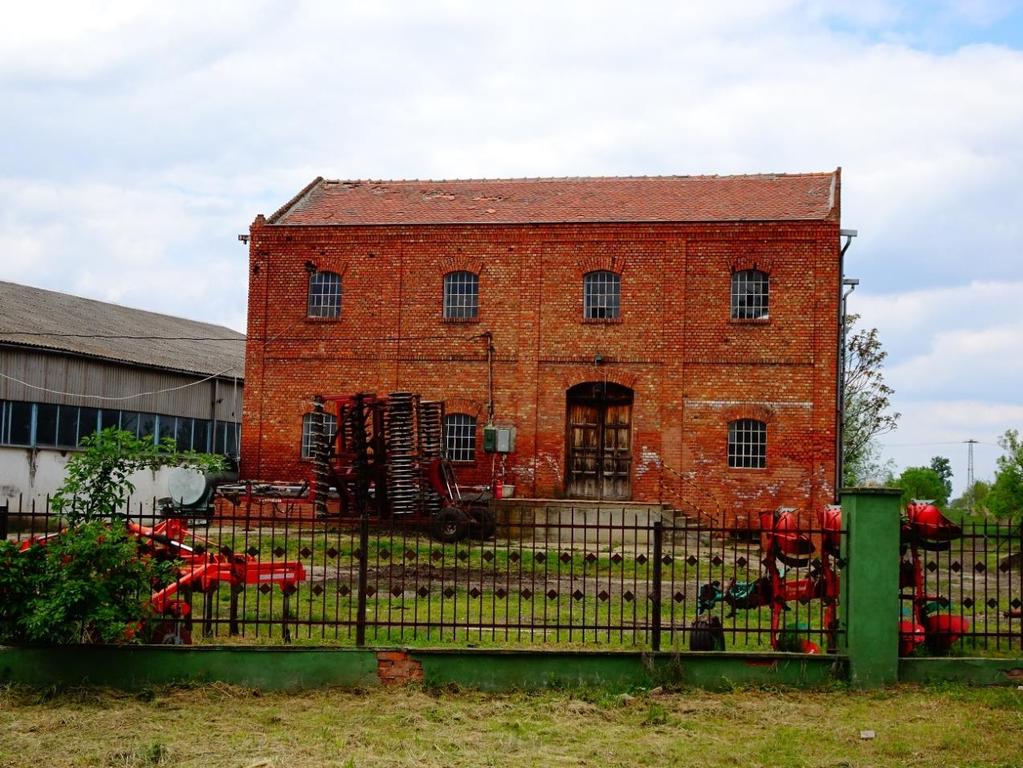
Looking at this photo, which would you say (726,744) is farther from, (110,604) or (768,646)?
(110,604)

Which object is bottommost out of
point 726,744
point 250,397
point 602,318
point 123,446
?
point 726,744

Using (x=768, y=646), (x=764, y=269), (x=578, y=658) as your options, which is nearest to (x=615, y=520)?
(x=764, y=269)

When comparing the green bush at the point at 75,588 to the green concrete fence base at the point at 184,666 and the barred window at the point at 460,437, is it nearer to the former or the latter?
the green concrete fence base at the point at 184,666

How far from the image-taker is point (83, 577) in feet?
30.0

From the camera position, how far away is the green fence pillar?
9.61 metres

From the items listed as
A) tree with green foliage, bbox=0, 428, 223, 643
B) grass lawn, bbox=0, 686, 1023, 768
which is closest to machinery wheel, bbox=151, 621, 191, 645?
tree with green foliage, bbox=0, 428, 223, 643

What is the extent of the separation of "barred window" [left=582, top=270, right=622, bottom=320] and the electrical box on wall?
3171 mm

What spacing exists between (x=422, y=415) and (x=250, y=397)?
4.76 meters

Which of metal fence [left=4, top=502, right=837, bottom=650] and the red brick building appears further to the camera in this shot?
the red brick building

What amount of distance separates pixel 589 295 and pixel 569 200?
9.83 ft

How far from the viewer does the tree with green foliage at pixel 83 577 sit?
9.02m

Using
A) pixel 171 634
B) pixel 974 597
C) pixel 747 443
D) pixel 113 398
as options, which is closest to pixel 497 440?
pixel 747 443

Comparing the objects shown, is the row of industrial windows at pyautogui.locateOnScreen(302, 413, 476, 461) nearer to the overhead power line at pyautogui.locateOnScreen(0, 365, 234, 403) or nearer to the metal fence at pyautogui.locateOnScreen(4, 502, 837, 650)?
the overhead power line at pyautogui.locateOnScreen(0, 365, 234, 403)

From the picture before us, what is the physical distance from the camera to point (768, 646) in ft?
36.3
